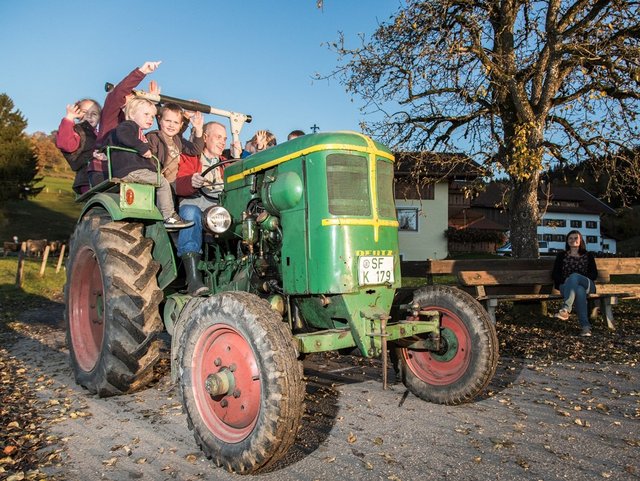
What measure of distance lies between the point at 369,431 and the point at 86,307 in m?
3.12

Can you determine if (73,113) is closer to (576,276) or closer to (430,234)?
(576,276)

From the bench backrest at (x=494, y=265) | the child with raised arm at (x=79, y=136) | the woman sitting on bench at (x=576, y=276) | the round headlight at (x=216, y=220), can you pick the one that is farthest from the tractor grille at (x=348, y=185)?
the woman sitting on bench at (x=576, y=276)

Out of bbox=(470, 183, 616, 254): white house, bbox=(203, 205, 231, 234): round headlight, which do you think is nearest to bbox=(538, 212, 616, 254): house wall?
bbox=(470, 183, 616, 254): white house

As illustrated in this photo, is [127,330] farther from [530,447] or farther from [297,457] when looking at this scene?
[530,447]

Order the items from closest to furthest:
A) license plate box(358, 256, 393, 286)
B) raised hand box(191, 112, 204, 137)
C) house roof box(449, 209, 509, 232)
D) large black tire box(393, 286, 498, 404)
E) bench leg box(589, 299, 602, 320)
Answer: license plate box(358, 256, 393, 286) < large black tire box(393, 286, 498, 404) < raised hand box(191, 112, 204, 137) < bench leg box(589, 299, 602, 320) < house roof box(449, 209, 509, 232)

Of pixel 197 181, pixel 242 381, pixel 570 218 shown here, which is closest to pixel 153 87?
pixel 197 181

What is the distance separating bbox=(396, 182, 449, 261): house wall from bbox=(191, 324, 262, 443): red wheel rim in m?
28.0

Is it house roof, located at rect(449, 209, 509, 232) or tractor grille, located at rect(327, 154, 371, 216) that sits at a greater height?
house roof, located at rect(449, 209, 509, 232)

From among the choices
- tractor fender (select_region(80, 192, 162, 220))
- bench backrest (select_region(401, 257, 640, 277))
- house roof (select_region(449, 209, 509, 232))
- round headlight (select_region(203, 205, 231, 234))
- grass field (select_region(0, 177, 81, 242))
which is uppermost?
grass field (select_region(0, 177, 81, 242))

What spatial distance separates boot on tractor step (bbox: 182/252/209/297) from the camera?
446cm

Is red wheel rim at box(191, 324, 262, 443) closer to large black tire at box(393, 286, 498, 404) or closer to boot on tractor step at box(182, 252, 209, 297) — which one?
boot on tractor step at box(182, 252, 209, 297)

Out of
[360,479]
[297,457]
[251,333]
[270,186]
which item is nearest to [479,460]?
[360,479]

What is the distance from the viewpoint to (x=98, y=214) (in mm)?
4844

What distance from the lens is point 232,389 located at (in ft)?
10.4
